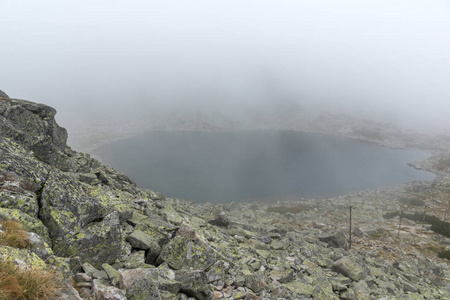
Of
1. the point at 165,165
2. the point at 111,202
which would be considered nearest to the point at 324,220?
the point at 111,202

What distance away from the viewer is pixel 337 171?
154 metres

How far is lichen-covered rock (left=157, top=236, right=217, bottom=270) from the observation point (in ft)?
37.4

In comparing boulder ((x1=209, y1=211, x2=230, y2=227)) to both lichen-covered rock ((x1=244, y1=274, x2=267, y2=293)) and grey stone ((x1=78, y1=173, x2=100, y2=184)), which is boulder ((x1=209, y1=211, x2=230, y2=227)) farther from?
lichen-covered rock ((x1=244, y1=274, x2=267, y2=293))

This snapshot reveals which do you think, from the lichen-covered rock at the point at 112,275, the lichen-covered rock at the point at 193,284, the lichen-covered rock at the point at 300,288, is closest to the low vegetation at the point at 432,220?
the lichen-covered rock at the point at 300,288

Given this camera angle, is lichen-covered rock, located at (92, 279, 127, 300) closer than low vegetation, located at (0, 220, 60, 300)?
No

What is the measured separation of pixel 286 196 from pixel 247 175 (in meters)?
35.1

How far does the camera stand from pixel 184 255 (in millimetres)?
11633

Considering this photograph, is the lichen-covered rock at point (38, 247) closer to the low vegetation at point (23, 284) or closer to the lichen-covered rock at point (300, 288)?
the low vegetation at point (23, 284)

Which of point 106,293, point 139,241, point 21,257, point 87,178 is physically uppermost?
point 21,257

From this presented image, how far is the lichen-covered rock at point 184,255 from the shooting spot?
11389 mm

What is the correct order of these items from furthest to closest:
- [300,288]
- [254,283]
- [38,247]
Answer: [300,288]
[254,283]
[38,247]

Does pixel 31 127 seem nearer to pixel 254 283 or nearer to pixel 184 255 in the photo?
pixel 184 255

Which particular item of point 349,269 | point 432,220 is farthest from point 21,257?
point 432,220

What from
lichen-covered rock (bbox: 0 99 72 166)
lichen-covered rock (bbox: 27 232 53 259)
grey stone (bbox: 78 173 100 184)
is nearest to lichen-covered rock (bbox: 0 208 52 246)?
lichen-covered rock (bbox: 27 232 53 259)
